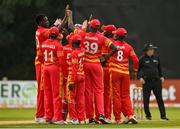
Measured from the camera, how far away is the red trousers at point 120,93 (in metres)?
23.5

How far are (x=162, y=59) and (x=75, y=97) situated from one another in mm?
13774

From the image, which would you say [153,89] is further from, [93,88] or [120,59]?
[93,88]

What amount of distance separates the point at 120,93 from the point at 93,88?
0.76 meters

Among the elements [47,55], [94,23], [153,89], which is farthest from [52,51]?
[153,89]

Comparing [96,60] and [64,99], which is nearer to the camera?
[96,60]

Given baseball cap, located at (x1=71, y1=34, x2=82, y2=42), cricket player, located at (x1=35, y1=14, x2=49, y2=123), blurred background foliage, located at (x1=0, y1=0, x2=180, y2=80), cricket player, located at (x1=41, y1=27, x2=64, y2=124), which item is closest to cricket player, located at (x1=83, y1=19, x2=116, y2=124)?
baseball cap, located at (x1=71, y1=34, x2=82, y2=42)

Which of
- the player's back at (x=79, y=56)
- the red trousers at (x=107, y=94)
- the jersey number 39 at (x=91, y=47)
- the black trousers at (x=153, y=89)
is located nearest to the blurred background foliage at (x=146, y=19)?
the black trousers at (x=153, y=89)

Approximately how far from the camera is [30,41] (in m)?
51.9

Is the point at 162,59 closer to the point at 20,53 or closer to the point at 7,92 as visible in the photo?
the point at 7,92

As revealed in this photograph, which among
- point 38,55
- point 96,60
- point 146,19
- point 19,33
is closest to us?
point 96,60

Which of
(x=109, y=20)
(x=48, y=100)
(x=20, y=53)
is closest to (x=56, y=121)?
(x=48, y=100)

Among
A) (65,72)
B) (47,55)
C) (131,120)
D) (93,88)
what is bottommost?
(131,120)

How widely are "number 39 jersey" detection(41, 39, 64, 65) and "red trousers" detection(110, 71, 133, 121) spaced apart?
156 cm

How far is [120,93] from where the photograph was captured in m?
23.6
